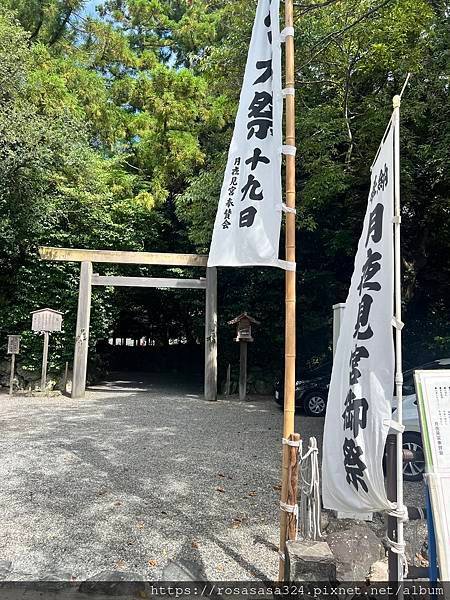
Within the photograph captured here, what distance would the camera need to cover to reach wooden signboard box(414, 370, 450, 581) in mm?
1972

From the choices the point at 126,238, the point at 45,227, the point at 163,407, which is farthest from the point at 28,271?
the point at 163,407

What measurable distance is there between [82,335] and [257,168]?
8.04 meters

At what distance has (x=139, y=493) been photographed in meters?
4.14

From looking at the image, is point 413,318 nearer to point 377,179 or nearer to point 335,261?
point 335,261

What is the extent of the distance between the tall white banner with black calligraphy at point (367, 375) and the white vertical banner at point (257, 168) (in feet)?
1.89

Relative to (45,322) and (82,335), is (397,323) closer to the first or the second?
(82,335)

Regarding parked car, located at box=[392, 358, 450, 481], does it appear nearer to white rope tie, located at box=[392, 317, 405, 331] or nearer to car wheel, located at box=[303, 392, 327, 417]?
car wheel, located at box=[303, 392, 327, 417]

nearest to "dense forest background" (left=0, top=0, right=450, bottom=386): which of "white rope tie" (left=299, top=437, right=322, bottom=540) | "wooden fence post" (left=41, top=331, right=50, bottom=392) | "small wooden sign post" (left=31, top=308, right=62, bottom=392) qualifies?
"wooden fence post" (left=41, top=331, right=50, bottom=392)

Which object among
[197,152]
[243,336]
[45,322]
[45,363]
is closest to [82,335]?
[45,322]

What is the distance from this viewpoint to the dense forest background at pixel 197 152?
23.4 feet

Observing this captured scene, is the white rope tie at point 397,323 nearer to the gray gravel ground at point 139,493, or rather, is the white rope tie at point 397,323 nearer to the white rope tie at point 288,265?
the white rope tie at point 288,265

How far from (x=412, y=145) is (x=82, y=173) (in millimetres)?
7478

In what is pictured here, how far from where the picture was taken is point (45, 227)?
11.3 meters

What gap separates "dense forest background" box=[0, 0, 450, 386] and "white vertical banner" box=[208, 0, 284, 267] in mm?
4150
